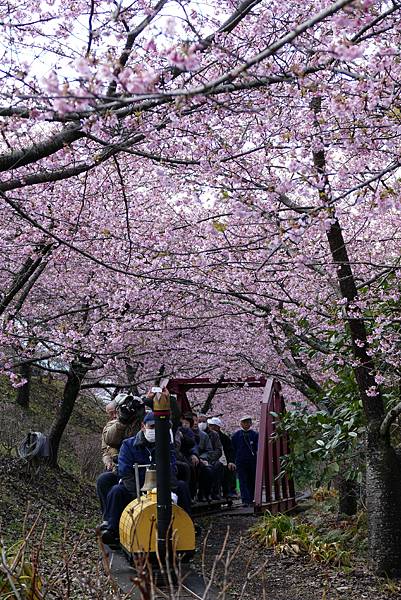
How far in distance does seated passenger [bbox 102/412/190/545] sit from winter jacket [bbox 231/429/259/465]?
214 inches

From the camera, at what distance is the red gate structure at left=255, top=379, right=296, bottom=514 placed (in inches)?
446

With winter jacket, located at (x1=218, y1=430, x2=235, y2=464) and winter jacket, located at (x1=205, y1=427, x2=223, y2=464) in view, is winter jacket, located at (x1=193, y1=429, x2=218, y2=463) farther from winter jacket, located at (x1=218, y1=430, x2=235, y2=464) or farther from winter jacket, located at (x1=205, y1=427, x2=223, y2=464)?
winter jacket, located at (x1=218, y1=430, x2=235, y2=464)

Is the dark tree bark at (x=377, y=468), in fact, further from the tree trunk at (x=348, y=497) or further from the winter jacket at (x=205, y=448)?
the winter jacket at (x=205, y=448)

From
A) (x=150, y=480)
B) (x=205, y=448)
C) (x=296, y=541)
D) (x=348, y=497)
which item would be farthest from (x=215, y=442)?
(x=150, y=480)

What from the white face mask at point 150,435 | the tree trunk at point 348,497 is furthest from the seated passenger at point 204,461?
the white face mask at point 150,435

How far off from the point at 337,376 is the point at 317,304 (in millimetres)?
865

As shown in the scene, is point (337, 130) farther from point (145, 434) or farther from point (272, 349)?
point (272, 349)

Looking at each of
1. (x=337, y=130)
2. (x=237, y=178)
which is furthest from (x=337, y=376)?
(x=337, y=130)

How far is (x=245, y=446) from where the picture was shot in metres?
14.0

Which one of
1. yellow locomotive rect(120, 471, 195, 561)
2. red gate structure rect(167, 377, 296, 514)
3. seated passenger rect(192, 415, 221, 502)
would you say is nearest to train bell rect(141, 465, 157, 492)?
yellow locomotive rect(120, 471, 195, 561)

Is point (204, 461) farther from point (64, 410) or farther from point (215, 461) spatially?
point (64, 410)

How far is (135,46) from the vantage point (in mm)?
6488

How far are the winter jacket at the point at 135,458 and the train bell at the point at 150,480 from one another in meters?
0.27

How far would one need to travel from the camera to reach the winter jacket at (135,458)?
8203 mm
